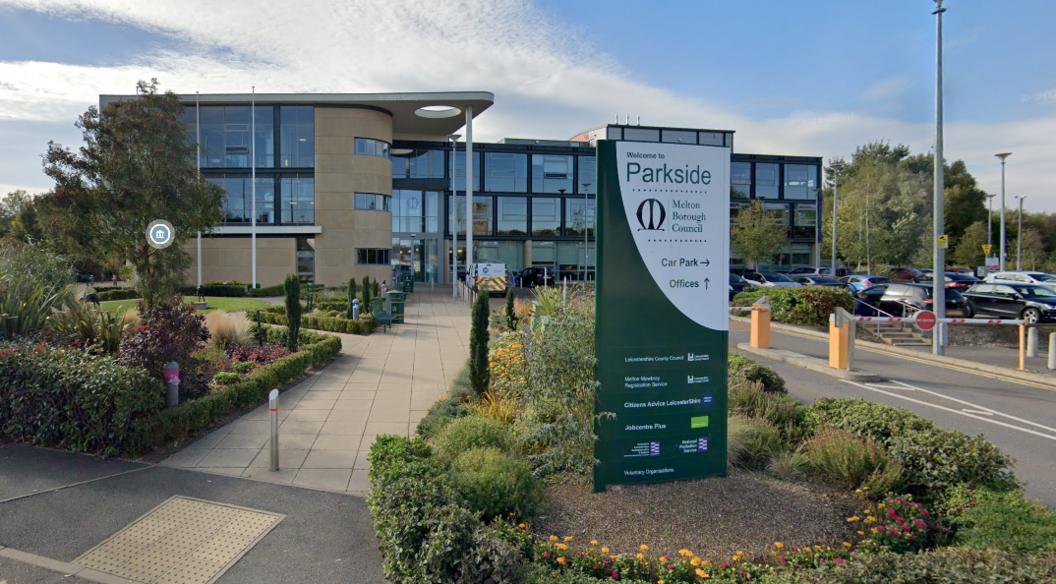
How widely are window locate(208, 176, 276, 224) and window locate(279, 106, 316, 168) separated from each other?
176cm

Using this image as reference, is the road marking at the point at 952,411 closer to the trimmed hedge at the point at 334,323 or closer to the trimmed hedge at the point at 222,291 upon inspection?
the trimmed hedge at the point at 334,323

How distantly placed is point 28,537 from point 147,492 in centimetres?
103

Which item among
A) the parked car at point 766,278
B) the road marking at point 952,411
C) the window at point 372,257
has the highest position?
the window at point 372,257

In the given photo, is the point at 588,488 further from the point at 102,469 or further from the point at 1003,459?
the point at 102,469

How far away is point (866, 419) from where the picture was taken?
21.6ft

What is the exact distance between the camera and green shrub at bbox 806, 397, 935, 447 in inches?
248

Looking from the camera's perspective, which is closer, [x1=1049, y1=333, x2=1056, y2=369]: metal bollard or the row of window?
[x1=1049, y1=333, x2=1056, y2=369]: metal bollard

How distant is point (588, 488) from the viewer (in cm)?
586

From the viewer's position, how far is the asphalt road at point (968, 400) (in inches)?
309

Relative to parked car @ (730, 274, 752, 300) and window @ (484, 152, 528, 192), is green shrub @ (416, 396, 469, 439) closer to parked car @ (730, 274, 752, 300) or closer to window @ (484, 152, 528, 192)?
parked car @ (730, 274, 752, 300)

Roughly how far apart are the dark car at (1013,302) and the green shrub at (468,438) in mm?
22075

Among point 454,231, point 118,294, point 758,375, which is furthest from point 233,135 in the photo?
point 758,375

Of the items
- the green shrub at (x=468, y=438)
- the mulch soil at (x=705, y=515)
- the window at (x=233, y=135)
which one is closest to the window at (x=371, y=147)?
the window at (x=233, y=135)

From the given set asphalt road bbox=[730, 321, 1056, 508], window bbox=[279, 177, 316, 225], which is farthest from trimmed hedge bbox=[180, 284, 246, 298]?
asphalt road bbox=[730, 321, 1056, 508]
